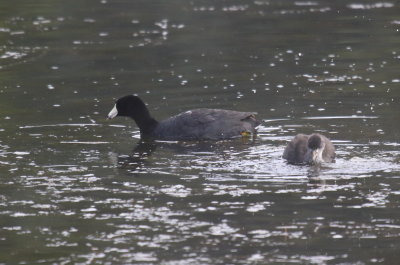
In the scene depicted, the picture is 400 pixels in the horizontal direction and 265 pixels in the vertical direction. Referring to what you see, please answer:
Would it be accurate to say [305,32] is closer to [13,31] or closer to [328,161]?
[13,31]

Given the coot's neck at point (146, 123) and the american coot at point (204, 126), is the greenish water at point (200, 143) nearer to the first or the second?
the coot's neck at point (146, 123)

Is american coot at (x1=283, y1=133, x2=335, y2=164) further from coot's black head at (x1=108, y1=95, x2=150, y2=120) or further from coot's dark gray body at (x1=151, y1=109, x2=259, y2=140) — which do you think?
coot's black head at (x1=108, y1=95, x2=150, y2=120)

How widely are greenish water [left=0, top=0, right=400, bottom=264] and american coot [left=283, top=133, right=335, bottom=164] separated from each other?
0.57 ft

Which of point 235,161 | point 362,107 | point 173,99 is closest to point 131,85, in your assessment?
point 173,99

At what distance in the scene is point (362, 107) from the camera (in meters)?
15.6

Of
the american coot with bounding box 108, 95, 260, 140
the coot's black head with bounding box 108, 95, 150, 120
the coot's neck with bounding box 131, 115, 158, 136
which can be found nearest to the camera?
the american coot with bounding box 108, 95, 260, 140

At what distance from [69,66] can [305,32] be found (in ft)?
19.8

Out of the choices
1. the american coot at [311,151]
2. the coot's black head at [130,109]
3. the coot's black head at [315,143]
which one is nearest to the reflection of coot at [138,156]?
the coot's black head at [130,109]

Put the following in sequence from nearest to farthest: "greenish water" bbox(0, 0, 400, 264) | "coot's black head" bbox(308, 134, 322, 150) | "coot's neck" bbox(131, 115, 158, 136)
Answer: "greenish water" bbox(0, 0, 400, 264)
"coot's black head" bbox(308, 134, 322, 150)
"coot's neck" bbox(131, 115, 158, 136)

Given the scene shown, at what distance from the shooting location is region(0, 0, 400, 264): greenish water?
9.41m

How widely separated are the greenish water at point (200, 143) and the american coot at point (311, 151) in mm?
175

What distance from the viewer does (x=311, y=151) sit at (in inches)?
480

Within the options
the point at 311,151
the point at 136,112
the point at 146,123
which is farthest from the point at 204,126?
the point at 311,151

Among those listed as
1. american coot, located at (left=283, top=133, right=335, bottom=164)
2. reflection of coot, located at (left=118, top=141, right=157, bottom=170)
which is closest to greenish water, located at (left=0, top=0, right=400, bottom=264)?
reflection of coot, located at (left=118, top=141, right=157, bottom=170)
